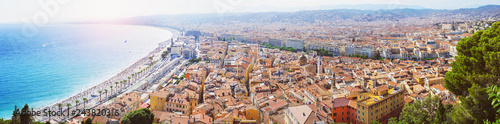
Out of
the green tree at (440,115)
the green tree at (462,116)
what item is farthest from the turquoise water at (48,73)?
the green tree at (462,116)

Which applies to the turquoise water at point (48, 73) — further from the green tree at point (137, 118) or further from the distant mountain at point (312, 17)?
the distant mountain at point (312, 17)

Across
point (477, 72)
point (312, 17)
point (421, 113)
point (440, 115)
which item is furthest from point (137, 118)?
point (312, 17)

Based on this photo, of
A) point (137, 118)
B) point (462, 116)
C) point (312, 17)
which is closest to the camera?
point (462, 116)

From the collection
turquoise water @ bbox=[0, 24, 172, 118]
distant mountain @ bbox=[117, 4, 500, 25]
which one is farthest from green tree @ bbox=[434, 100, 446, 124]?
distant mountain @ bbox=[117, 4, 500, 25]

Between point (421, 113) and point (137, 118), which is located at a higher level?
point (421, 113)

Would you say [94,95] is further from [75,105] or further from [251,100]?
[251,100]

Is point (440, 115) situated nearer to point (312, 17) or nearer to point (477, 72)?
point (477, 72)

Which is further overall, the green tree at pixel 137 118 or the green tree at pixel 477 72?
the green tree at pixel 137 118

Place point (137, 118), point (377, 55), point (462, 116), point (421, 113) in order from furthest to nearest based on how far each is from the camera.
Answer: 1. point (377, 55)
2. point (137, 118)
3. point (421, 113)
4. point (462, 116)

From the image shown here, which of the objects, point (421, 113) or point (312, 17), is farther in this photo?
point (312, 17)

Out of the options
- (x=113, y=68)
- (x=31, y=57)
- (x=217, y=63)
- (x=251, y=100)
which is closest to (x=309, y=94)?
(x=251, y=100)
